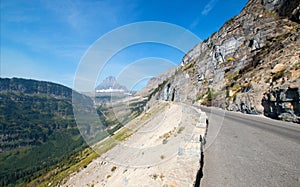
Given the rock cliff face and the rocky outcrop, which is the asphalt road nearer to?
the rocky outcrop

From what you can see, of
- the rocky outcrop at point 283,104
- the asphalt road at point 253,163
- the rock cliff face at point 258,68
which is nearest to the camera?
the asphalt road at point 253,163

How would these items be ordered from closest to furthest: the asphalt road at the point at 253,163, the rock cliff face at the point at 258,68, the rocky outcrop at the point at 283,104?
1. the asphalt road at the point at 253,163
2. the rocky outcrop at the point at 283,104
3. the rock cliff face at the point at 258,68

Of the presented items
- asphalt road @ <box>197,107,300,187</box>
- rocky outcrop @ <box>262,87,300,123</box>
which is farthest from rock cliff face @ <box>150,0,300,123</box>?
asphalt road @ <box>197,107,300,187</box>

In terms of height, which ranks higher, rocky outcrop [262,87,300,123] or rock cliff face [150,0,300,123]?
rock cliff face [150,0,300,123]

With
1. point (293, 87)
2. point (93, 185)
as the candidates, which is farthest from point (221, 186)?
point (93, 185)

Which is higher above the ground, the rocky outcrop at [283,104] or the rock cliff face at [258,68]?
the rock cliff face at [258,68]

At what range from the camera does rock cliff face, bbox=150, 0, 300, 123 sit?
20281 mm

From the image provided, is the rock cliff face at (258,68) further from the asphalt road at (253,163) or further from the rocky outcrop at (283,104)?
the asphalt road at (253,163)

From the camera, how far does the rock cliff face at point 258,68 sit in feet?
66.5

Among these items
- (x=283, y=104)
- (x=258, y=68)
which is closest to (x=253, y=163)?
(x=283, y=104)

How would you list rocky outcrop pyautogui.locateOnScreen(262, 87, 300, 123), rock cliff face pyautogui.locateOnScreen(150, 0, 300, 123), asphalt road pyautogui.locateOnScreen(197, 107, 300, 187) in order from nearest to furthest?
asphalt road pyautogui.locateOnScreen(197, 107, 300, 187)
rocky outcrop pyautogui.locateOnScreen(262, 87, 300, 123)
rock cliff face pyautogui.locateOnScreen(150, 0, 300, 123)

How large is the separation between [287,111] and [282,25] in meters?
37.8

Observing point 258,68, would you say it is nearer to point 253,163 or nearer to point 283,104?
point 283,104

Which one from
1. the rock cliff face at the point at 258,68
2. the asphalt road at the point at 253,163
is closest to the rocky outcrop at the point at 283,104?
the rock cliff face at the point at 258,68
